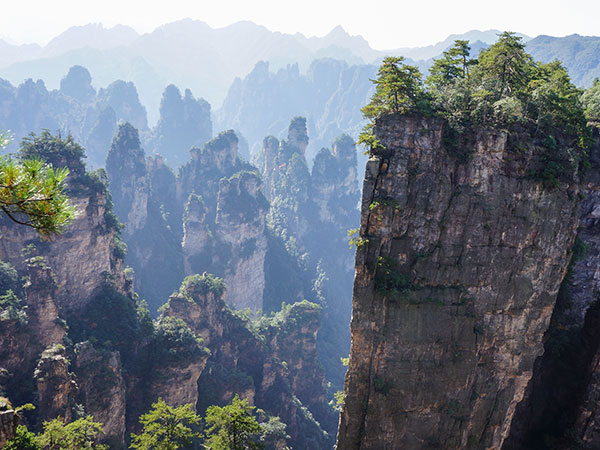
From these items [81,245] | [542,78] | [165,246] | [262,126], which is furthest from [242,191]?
[262,126]

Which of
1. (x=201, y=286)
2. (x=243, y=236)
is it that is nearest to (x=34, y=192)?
(x=201, y=286)

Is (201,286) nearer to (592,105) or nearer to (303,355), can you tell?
(303,355)

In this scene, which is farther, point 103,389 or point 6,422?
point 103,389

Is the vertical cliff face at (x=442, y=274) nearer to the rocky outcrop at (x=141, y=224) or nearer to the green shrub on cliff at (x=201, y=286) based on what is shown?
Result: the green shrub on cliff at (x=201, y=286)

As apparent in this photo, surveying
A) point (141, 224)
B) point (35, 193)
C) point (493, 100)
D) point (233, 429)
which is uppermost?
point (493, 100)

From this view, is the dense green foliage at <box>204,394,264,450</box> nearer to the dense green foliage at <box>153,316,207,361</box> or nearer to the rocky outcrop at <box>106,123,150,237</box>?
the dense green foliage at <box>153,316,207,361</box>


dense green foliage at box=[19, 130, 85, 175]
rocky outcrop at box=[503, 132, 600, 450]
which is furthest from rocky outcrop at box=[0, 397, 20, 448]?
dense green foliage at box=[19, 130, 85, 175]

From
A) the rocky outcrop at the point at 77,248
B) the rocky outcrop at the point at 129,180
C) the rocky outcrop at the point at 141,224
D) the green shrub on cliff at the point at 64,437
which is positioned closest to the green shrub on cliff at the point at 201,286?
the rocky outcrop at the point at 77,248
